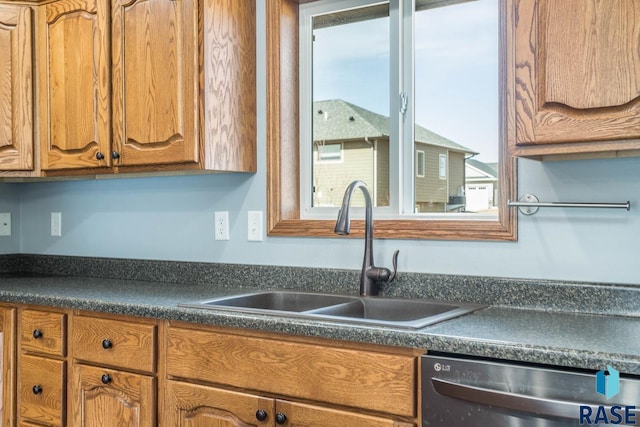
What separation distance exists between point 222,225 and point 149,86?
0.60m

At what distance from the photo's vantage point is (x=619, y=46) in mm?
1516

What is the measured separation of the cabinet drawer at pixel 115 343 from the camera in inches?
77.6

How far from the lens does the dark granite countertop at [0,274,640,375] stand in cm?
133

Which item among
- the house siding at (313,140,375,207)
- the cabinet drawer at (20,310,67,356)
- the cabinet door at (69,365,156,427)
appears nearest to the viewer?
the cabinet door at (69,365,156,427)

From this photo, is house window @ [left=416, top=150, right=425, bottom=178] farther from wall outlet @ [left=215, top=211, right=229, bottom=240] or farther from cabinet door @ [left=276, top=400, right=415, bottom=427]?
cabinet door @ [left=276, top=400, right=415, bottom=427]

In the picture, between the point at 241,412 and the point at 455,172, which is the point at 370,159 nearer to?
the point at 455,172

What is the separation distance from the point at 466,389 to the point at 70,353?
140 centimetres

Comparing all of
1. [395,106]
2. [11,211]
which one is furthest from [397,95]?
[11,211]

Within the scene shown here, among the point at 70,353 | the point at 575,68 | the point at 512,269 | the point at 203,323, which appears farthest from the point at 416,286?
the point at 70,353

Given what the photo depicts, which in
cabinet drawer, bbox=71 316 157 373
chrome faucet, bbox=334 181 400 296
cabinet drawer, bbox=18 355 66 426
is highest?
chrome faucet, bbox=334 181 400 296

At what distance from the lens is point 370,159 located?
2.40 m

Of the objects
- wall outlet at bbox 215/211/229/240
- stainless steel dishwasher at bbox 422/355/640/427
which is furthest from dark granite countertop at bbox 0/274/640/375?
wall outlet at bbox 215/211/229/240

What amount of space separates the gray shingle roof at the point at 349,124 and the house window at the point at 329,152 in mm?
27

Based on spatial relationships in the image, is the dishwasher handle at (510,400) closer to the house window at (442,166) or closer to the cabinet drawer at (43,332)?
the house window at (442,166)
